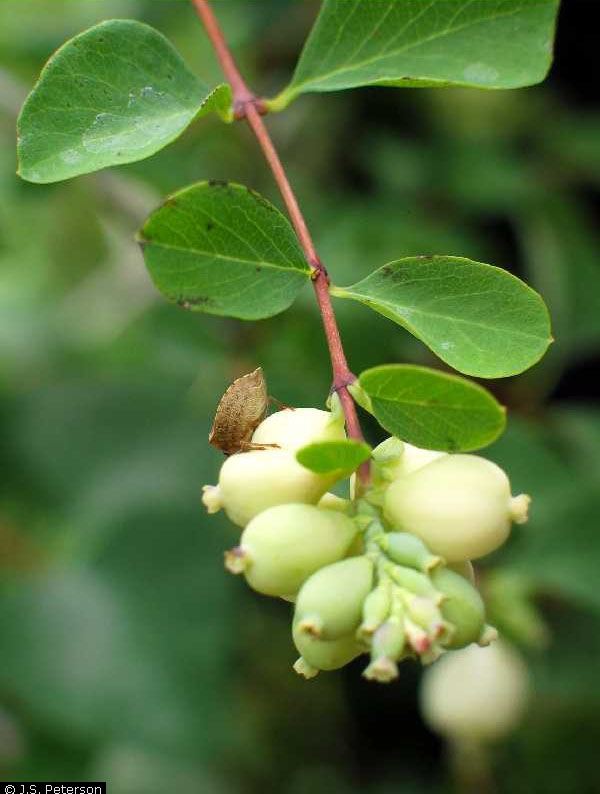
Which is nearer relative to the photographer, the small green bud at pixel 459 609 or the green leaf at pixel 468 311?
the small green bud at pixel 459 609

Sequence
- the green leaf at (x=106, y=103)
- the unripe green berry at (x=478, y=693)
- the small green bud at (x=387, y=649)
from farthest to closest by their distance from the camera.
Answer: the unripe green berry at (x=478, y=693), the green leaf at (x=106, y=103), the small green bud at (x=387, y=649)

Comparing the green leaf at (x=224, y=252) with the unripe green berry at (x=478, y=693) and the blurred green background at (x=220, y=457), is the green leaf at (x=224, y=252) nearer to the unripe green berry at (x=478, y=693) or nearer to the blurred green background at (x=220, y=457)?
the blurred green background at (x=220, y=457)

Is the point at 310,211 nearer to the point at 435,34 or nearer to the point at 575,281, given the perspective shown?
the point at 575,281

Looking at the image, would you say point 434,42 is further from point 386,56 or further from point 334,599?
point 334,599

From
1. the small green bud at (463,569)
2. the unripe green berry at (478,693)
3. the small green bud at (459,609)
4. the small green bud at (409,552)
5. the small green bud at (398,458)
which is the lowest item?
the small green bud at (459,609)

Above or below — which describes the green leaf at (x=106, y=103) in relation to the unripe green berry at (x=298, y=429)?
above

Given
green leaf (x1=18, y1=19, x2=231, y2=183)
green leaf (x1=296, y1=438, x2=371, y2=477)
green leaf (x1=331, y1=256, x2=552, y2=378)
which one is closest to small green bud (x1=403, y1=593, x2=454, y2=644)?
green leaf (x1=296, y1=438, x2=371, y2=477)

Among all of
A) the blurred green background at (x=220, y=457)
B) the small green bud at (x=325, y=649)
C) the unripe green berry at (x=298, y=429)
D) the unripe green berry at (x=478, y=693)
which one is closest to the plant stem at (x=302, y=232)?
the unripe green berry at (x=298, y=429)
